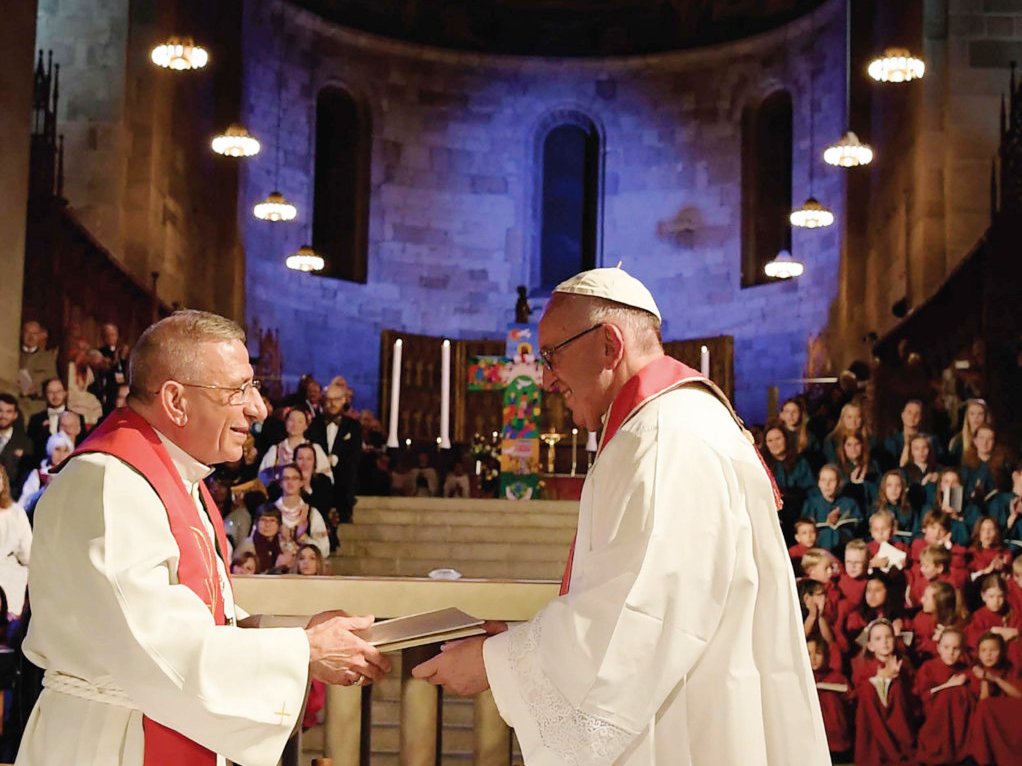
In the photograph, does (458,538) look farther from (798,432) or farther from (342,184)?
(342,184)

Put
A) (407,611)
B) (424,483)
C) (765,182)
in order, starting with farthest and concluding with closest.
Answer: (765,182) → (424,483) → (407,611)

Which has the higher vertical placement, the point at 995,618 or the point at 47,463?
the point at 47,463

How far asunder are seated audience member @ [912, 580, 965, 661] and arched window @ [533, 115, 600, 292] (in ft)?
46.1

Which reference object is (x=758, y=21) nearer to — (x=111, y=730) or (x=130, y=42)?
(x=130, y=42)

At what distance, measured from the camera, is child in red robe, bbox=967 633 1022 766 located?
9625 millimetres

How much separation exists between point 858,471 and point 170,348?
27.9ft

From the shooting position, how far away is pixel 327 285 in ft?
73.7

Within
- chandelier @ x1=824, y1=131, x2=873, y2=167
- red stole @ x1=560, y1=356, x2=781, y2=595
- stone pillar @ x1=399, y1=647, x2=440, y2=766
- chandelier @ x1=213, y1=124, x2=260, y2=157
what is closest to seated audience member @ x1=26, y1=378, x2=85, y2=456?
chandelier @ x1=213, y1=124, x2=260, y2=157

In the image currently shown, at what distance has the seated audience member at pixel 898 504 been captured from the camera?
10664 millimetres

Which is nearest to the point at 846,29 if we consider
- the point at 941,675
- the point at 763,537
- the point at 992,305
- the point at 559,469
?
the point at 559,469

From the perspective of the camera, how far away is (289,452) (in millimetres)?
12172

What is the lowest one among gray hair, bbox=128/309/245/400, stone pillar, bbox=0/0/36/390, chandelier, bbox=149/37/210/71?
gray hair, bbox=128/309/245/400

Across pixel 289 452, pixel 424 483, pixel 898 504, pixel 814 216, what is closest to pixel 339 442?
pixel 289 452

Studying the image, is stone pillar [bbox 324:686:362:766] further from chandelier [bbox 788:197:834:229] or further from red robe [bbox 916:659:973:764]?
chandelier [bbox 788:197:834:229]
